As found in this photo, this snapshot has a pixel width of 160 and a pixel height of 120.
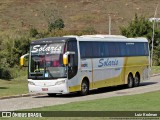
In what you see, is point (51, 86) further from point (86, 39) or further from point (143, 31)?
point (143, 31)

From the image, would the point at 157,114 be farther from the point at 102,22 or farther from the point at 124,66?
the point at 102,22

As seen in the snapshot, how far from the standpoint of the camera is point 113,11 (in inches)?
4471

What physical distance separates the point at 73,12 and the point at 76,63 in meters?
89.9

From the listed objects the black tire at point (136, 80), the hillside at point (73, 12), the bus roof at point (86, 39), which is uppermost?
the hillside at point (73, 12)

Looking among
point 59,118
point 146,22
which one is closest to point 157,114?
point 59,118

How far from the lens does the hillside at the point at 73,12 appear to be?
335ft

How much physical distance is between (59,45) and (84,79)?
2600 mm

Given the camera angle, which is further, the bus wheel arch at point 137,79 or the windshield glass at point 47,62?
the bus wheel arch at point 137,79

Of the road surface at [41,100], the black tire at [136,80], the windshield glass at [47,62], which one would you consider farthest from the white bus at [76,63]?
the black tire at [136,80]

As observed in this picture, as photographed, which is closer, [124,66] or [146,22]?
[124,66]

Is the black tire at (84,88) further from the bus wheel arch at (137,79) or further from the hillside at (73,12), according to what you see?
the hillside at (73,12)

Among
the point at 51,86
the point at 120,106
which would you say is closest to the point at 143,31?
the point at 51,86

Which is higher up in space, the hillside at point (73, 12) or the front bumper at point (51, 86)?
the hillside at point (73, 12)

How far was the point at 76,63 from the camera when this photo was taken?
25.1 metres
